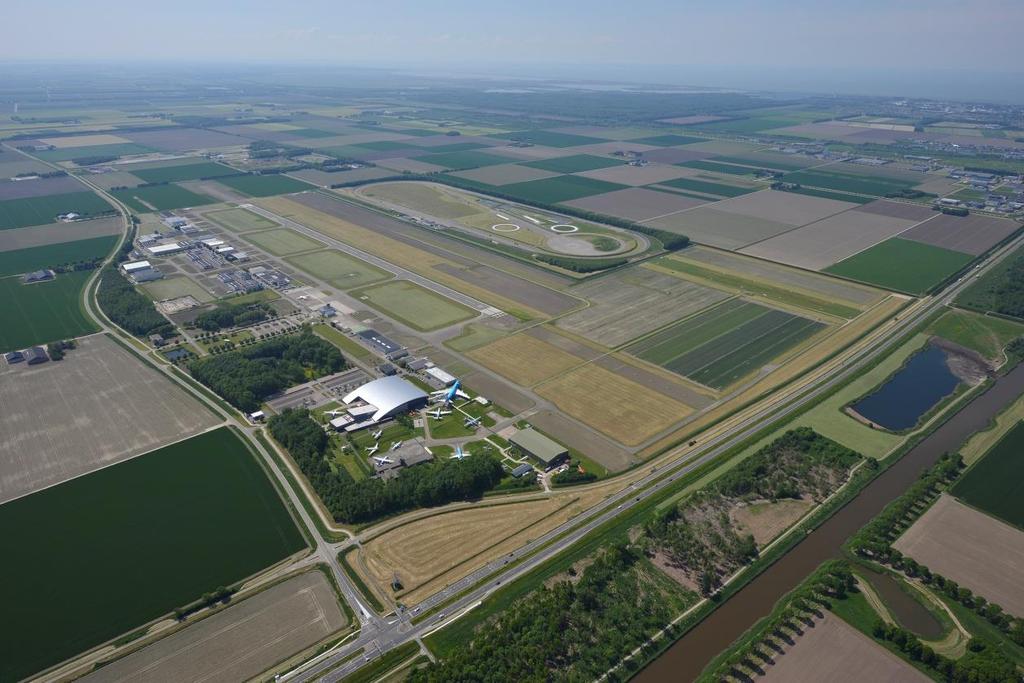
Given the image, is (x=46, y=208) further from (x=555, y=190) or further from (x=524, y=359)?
(x=524, y=359)

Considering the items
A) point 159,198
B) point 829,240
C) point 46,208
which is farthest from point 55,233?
point 829,240

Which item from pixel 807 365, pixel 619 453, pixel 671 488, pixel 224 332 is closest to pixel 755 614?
pixel 671 488

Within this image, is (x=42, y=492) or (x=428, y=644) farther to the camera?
(x=42, y=492)

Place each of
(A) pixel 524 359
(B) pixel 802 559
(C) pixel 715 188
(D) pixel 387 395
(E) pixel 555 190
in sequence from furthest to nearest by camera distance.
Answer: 1. (C) pixel 715 188
2. (E) pixel 555 190
3. (A) pixel 524 359
4. (D) pixel 387 395
5. (B) pixel 802 559

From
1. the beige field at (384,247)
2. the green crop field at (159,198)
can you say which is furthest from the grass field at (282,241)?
the green crop field at (159,198)

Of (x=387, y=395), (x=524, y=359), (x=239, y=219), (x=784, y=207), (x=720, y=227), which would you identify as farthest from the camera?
(x=784, y=207)

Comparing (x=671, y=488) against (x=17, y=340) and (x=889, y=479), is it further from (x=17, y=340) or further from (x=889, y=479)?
(x=17, y=340)
